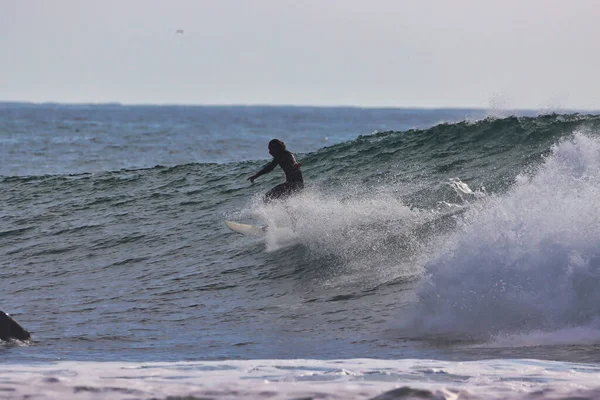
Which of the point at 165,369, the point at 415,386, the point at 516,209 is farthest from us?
the point at 516,209

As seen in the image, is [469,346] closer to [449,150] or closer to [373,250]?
[373,250]

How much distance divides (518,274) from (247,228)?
6.28 meters

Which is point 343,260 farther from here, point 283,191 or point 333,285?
point 283,191

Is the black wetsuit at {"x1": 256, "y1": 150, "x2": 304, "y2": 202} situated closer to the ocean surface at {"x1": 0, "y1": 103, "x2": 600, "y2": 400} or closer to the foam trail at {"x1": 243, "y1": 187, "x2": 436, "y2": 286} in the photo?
the foam trail at {"x1": 243, "y1": 187, "x2": 436, "y2": 286}

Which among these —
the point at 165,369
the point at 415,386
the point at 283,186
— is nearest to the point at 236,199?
the point at 283,186

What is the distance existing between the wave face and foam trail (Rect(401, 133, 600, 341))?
2 centimetres

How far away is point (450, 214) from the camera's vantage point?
536 inches

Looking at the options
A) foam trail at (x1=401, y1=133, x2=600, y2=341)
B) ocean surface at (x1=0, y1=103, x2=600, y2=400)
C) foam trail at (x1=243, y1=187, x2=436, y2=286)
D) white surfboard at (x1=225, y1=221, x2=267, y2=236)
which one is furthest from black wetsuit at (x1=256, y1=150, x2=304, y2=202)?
foam trail at (x1=401, y1=133, x2=600, y2=341)

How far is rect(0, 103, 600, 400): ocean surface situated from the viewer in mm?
7039

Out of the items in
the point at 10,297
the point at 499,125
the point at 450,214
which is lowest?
the point at 10,297

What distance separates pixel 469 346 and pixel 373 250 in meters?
4.30

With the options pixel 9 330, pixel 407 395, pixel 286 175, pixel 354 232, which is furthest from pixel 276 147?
pixel 407 395

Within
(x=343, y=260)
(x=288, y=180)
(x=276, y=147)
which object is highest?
(x=276, y=147)

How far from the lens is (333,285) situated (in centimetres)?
1144
